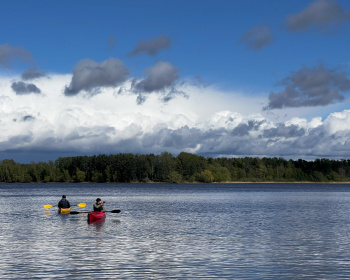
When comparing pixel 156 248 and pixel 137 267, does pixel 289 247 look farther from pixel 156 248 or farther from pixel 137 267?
pixel 137 267

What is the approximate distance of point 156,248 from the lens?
108ft

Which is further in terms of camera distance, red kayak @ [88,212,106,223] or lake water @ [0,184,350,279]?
red kayak @ [88,212,106,223]

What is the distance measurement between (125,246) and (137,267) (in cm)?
794

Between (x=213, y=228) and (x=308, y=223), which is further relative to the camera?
(x=308, y=223)

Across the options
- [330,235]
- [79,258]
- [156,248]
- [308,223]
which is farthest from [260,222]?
[79,258]

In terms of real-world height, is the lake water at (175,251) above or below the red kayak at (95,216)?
below

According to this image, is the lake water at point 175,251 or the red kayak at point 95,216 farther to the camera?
the red kayak at point 95,216

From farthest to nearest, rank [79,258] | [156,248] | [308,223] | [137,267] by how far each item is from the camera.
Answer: [308,223]
[156,248]
[79,258]
[137,267]

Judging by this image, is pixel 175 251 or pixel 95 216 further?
pixel 95 216

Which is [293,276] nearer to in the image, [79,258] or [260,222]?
[79,258]

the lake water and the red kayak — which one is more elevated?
the red kayak

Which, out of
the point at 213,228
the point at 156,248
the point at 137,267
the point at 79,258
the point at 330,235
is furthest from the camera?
the point at 213,228

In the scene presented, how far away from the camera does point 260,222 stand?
52531 millimetres

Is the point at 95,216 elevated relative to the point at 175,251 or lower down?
elevated
